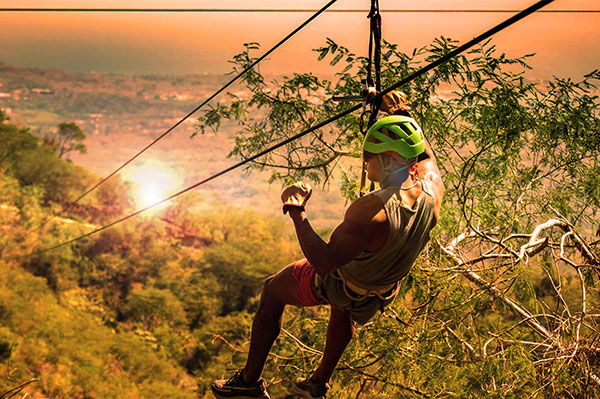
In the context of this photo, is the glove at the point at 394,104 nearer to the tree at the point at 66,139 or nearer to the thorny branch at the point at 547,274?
the thorny branch at the point at 547,274

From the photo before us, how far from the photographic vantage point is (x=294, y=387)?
3.46 meters

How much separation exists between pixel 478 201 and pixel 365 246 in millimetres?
5036

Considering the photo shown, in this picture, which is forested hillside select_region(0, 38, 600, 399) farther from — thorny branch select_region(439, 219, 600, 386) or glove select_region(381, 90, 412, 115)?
glove select_region(381, 90, 412, 115)

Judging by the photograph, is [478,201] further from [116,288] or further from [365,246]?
[116,288]

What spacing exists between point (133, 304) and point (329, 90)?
4037 centimetres

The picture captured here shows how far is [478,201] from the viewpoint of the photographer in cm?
714

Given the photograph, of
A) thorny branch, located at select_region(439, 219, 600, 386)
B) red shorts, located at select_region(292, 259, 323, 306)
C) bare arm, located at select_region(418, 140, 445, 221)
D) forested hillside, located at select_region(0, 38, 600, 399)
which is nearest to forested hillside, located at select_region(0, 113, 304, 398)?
forested hillside, located at select_region(0, 38, 600, 399)

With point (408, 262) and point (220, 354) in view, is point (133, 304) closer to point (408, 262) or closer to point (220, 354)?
point (220, 354)

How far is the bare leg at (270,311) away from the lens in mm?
3043

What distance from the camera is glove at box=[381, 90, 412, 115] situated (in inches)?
130

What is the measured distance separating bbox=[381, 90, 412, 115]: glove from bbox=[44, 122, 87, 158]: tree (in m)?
83.9

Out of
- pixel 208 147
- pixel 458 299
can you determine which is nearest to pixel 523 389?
pixel 458 299

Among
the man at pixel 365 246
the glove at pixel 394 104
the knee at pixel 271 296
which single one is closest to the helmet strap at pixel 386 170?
the man at pixel 365 246

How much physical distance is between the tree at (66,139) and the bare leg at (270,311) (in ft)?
275
